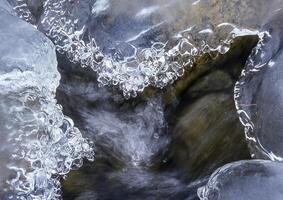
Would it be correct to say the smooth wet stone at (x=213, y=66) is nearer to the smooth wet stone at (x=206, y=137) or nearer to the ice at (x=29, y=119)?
the smooth wet stone at (x=206, y=137)

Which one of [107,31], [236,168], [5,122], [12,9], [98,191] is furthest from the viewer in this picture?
[12,9]

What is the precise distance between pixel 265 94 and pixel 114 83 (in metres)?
0.67

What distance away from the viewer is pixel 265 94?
2.20 meters

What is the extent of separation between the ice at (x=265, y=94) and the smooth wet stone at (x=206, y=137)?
0.19ft

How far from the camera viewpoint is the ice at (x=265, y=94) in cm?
212

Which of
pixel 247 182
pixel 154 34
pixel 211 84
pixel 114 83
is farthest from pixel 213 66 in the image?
pixel 247 182

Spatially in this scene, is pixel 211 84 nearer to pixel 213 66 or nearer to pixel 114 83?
pixel 213 66

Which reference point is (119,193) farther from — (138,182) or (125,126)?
(125,126)

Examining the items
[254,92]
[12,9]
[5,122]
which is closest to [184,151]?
[254,92]

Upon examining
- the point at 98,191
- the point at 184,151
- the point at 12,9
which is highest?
the point at 12,9

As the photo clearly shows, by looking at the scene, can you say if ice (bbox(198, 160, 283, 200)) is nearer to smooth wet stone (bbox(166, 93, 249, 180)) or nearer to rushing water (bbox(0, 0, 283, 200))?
rushing water (bbox(0, 0, 283, 200))

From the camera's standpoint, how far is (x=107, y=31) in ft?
8.16

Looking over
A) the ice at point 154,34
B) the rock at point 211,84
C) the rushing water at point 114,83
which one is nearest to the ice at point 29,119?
the rushing water at point 114,83

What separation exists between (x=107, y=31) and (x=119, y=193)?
2.19 ft
